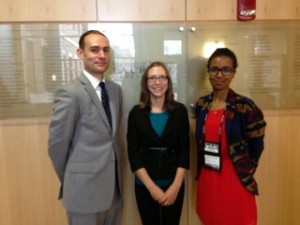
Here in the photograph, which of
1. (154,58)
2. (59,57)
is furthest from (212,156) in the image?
(59,57)

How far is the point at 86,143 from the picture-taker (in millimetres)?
1514

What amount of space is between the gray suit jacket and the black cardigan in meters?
0.19

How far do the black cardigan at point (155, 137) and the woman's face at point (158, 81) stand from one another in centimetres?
14

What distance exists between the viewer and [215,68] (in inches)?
67.5

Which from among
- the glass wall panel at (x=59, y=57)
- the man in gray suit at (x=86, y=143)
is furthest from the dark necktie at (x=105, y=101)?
the glass wall panel at (x=59, y=57)

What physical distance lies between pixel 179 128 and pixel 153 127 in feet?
0.56

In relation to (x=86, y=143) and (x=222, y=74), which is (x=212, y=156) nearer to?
(x=222, y=74)

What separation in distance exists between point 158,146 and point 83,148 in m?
0.47

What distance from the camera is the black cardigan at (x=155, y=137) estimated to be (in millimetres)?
1671

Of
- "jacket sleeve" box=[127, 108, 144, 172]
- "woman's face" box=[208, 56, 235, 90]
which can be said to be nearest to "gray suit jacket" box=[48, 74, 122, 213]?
"jacket sleeve" box=[127, 108, 144, 172]

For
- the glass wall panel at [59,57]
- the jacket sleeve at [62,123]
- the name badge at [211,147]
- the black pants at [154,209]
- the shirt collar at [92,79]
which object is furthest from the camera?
the glass wall panel at [59,57]

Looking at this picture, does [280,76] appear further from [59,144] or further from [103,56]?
[59,144]

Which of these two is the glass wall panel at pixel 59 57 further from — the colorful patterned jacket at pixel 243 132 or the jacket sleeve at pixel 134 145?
the colorful patterned jacket at pixel 243 132

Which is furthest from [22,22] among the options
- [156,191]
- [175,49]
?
[156,191]
